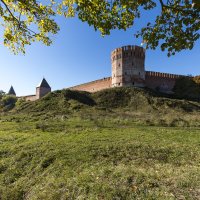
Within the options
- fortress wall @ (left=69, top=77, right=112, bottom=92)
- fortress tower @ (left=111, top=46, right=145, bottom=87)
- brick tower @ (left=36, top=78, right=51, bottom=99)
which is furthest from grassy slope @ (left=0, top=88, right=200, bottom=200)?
brick tower @ (left=36, top=78, right=51, bottom=99)

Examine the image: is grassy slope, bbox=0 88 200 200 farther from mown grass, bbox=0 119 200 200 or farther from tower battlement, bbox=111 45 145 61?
tower battlement, bbox=111 45 145 61

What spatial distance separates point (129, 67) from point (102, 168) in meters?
31.5

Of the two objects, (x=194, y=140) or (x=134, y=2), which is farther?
(x=194, y=140)

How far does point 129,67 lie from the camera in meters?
36.6

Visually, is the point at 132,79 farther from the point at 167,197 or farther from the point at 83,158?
the point at 167,197

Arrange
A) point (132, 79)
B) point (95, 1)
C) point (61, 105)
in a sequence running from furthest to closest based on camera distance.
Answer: point (132, 79) → point (61, 105) → point (95, 1)

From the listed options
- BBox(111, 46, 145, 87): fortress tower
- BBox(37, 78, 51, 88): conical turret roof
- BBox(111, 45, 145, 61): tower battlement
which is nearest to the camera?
BBox(111, 46, 145, 87): fortress tower

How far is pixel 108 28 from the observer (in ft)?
20.6

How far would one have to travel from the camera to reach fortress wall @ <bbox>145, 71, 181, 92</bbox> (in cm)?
3928

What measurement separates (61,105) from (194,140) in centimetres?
2088

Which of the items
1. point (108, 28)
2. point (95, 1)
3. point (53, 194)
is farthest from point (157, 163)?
point (95, 1)

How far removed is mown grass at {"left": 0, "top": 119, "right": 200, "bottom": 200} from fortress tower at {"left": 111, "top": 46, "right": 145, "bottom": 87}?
26.6 m

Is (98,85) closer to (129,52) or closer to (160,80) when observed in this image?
(129,52)

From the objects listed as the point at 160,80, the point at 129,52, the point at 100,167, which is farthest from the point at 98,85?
the point at 100,167
